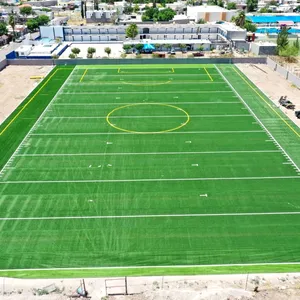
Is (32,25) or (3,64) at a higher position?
(32,25)

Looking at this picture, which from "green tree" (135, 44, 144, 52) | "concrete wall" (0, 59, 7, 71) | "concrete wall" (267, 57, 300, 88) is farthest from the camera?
"green tree" (135, 44, 144, 52)

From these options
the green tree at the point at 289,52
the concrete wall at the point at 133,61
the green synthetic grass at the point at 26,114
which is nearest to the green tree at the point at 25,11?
the concrete wall at the point at 133,61

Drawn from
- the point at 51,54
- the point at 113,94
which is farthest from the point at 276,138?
the point at 51,54

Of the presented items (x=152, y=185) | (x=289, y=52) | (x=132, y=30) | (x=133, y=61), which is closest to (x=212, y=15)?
(x=132, y=30)

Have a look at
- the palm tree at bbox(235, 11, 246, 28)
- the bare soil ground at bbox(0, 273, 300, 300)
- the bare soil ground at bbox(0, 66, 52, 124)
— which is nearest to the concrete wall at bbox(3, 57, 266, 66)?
the bare soil ground at bbox(0, 66, 52, 124)

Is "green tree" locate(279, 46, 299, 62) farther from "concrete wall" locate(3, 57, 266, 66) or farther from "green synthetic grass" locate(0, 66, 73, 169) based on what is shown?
"green synthetic grass" locate(0, 66, 73, 169)

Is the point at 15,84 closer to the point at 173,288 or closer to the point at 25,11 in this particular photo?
the point at 173,288

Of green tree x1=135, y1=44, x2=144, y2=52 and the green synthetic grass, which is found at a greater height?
green tree x1=135, y1=44, x2=144, y2=52
